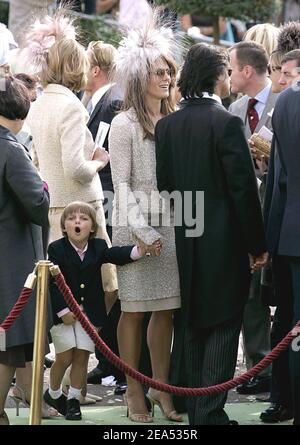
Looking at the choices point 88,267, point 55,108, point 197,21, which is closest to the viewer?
point 88,267

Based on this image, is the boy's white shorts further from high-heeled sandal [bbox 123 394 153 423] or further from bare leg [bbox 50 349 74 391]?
high-heeled sandal [bbox 123 394 153 423]

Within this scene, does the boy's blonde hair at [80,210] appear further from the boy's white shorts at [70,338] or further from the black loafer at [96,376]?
the black loafer at [96,376]

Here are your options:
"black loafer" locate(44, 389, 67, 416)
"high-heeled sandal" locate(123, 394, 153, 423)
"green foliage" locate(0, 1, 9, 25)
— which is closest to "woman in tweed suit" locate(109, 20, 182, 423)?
"high-heeled sandal" locate(123, 394, 153, 423)

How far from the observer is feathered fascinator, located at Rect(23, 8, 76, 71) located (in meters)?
7.88

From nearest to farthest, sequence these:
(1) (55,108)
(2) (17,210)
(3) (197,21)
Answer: (2) (17,210) < (1) (55,108) < (3) (197,21)

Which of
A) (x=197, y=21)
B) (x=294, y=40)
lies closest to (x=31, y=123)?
(x=294, y=40)

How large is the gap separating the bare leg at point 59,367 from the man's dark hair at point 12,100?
4.40 ft

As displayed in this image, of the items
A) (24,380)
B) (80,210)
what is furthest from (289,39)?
(24,380)

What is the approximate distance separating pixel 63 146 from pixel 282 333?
1.69 meters

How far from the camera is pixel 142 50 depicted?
7152 mm

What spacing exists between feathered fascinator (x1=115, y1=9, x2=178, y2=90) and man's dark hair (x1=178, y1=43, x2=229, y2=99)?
0.40 metres

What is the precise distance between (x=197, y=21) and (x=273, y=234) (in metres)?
10.9

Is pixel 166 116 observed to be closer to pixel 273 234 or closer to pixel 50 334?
pixel 273 234

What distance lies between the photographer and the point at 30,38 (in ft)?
26.5
